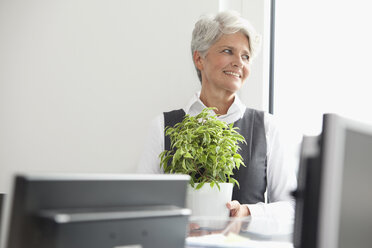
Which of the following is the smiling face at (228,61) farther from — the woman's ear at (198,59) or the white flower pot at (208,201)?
the white flower pot at (208,201)

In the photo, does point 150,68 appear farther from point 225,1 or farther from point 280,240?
point 280,240

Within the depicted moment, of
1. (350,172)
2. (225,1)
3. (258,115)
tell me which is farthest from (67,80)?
(350,172)

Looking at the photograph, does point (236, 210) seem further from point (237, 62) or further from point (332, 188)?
point (237, 62)

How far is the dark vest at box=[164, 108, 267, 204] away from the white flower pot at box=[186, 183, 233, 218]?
0.58 metres

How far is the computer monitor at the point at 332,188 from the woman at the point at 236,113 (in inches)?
44.9

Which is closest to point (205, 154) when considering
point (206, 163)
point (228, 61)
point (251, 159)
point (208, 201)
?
point (206, 163)

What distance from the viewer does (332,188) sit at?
0.66 m

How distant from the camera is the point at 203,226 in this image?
0.98 m

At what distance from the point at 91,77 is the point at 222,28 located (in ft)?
3.16

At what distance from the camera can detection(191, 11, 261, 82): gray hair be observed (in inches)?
83.4

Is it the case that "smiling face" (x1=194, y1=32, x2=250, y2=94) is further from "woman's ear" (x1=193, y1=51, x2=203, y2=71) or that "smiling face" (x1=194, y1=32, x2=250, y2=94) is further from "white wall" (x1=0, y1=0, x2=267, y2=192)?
"white wall" (x1=0, y1=0, x2=267, y2=192)

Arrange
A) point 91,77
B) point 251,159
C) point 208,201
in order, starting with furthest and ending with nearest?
point 91,77, point 251,159, point 208,201

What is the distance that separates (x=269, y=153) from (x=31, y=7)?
1818 mm

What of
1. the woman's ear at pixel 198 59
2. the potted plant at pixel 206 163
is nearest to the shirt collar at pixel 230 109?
the woman's ear at pixel 198 59
